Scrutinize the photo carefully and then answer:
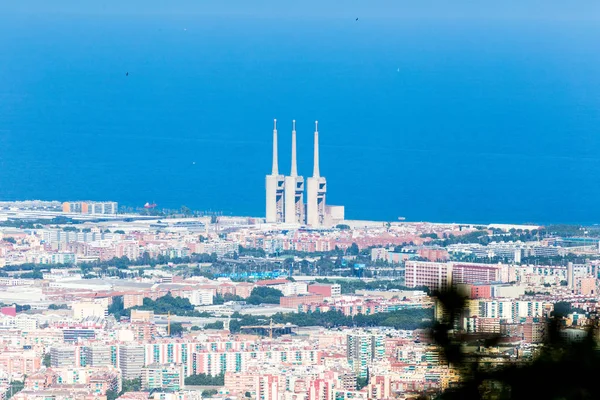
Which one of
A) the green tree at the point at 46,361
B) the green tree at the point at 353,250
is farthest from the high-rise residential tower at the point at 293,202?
the green tree at the point at 46,361

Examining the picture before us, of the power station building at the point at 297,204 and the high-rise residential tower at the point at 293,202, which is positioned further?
the high-rise residential tower at the point at 293,202

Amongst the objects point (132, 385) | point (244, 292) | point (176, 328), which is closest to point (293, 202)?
point (244, 292)

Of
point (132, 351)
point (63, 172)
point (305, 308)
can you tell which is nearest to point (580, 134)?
point (63, 172)

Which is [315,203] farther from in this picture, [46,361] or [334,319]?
[46,361]

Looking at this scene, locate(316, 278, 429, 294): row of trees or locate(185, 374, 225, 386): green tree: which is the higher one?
locate(316, 278, 429, 294): row of trees

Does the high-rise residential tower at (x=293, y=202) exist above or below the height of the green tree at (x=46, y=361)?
above

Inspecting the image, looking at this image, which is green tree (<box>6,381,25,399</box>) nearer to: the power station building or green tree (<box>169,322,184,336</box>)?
green tree (<box>169,322,184,336</box>)

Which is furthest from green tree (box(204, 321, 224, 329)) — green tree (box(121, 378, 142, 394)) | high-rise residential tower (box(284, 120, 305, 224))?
high-rise residential tower (box(284, 120, 305, 224))

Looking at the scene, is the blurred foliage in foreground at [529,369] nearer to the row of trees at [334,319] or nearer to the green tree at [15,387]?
Answer: the green tree at [15,387]

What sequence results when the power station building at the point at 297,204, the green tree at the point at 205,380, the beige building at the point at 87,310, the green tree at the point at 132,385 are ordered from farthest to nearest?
the power station building at the point at 297,204 → the beige building at the point at 87,310 → the green tree at the point at 205,380 → the green tree at the point at 132,385
